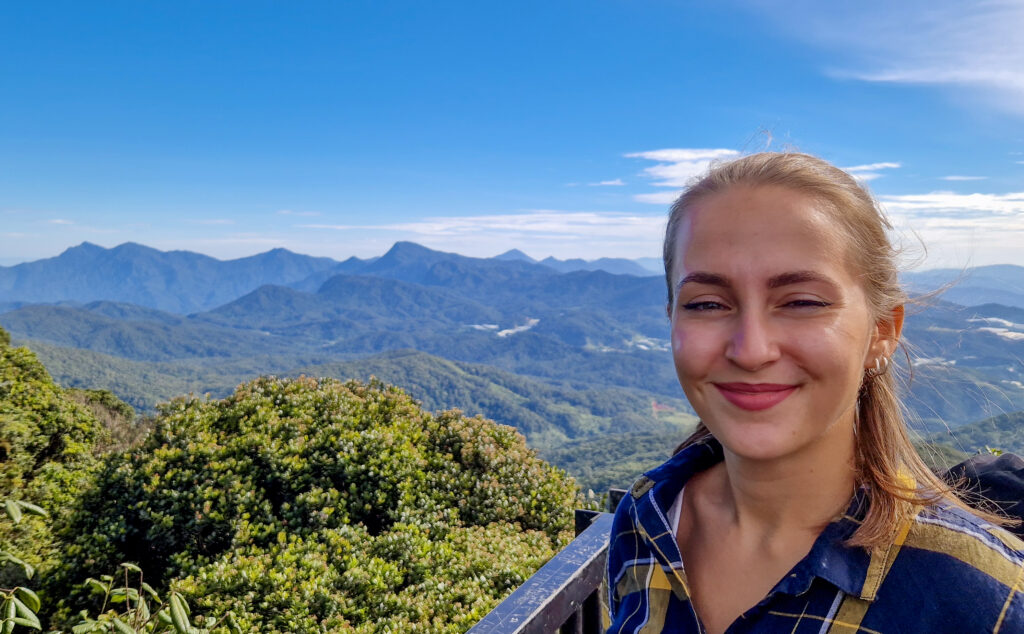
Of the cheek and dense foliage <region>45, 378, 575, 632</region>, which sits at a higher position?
the cheek

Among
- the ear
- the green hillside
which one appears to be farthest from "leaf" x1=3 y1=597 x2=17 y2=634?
the green hillside

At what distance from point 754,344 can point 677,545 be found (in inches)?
21.3

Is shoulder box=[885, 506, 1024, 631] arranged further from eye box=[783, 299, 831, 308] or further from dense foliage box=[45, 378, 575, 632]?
dense foliage box=[45, 378, 575, 632]

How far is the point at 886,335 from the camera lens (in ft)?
4.03

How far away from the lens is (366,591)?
10.3ft

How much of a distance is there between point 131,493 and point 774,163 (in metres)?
4.34

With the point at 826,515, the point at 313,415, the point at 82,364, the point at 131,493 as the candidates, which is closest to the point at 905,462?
the point at 826,515

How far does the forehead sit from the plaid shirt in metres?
0.46

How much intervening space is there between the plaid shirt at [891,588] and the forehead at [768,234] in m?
0.46

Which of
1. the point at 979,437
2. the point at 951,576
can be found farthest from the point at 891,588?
the point at 979,437

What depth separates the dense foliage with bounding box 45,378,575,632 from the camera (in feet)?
10.1

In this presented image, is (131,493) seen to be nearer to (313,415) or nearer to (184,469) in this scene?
(184,469)

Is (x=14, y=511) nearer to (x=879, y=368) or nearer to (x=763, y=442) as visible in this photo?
(x=763, y=442)

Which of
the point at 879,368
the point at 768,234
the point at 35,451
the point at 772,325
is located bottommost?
the point at 35,451
